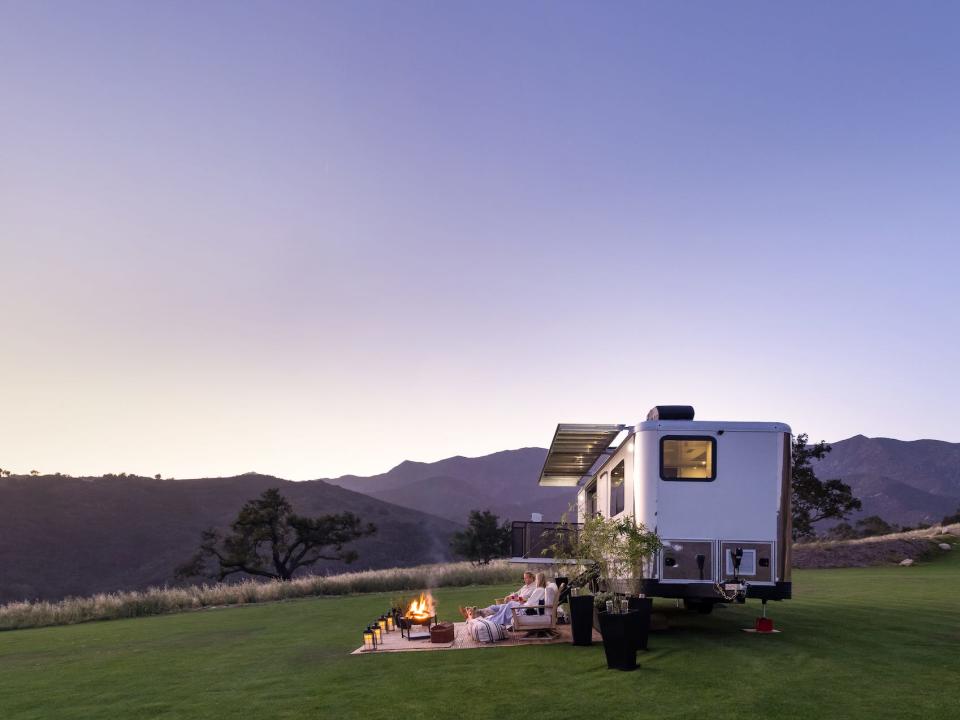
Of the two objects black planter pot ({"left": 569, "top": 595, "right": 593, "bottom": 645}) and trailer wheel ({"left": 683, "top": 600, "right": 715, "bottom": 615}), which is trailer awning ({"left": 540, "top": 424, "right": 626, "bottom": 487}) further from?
trailer wheel ({"left": 683, "top": 600, "right": 715, "bottom": 615})

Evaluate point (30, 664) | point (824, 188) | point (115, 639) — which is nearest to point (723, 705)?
point (30, 664)

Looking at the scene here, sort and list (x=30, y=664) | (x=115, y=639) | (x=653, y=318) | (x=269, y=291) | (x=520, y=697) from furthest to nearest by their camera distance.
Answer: (x=269, y=291) → (x=653, y=318) → (x=115, y=639) → (x=30, y=664) → (x=520, y=697)

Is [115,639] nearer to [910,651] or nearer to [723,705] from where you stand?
[723,705]

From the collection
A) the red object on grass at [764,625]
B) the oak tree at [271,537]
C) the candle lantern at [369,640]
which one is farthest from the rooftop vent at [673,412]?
the oak tree at [271,537]

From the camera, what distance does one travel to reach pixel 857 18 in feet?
54.2

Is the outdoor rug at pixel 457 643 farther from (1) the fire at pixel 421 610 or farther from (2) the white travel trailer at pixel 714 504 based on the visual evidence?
(2) the white travel trailer at pixel 714 504

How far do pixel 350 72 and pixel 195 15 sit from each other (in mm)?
3984

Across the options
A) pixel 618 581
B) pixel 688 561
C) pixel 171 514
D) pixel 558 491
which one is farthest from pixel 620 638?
pixel 558 491

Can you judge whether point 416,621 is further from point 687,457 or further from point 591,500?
point 591,500

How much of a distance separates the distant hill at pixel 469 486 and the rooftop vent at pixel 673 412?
4457 inches

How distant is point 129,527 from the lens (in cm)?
7925

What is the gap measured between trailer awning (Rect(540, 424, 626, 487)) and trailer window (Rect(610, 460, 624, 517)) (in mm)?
747

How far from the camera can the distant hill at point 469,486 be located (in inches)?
5512

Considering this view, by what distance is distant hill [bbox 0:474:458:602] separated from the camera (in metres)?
67.3
